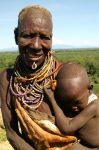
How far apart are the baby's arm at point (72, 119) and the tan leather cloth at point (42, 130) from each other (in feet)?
0.19

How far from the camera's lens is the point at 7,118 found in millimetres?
3494

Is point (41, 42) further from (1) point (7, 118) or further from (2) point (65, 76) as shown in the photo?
(1) point (7, 118)

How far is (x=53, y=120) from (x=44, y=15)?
0.78 metres

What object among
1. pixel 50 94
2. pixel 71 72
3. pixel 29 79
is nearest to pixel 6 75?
pixel 29 79

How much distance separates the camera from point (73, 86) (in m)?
3.15

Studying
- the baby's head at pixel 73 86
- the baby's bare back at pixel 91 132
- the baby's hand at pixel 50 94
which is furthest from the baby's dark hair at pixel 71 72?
the baby's bare back at pixel 91 132

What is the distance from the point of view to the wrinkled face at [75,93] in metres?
3.13

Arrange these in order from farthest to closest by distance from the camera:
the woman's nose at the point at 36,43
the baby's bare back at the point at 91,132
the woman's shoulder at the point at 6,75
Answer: the woman's shoulder at the point at 6,75 < the baby's bare back at the point at 91,132 < the woman's nose at the point at 36,43

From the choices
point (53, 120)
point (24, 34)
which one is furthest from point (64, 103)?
point (24, 34)

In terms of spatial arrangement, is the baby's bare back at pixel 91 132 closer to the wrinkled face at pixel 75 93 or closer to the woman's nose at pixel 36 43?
the wrinkled face at pixel 75 93

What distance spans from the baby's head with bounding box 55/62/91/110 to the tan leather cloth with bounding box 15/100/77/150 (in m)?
0.20

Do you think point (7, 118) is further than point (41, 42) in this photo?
Yes

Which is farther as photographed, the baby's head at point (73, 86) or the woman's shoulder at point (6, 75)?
the woman's shoulder at point (6, 75)

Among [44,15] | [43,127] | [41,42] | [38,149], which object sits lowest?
[38,149]
